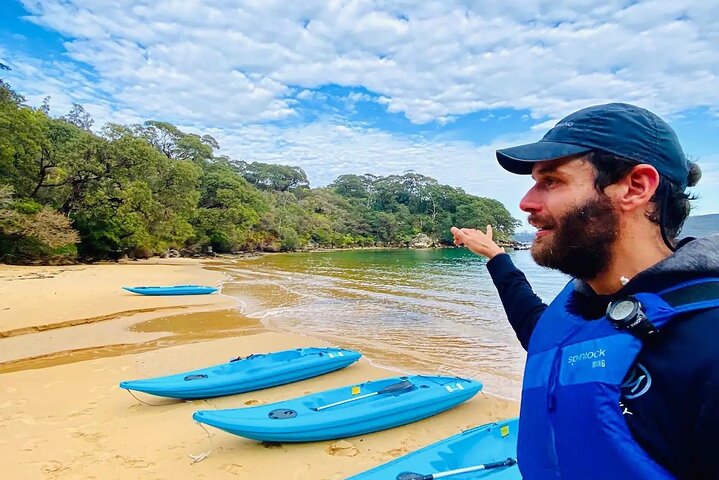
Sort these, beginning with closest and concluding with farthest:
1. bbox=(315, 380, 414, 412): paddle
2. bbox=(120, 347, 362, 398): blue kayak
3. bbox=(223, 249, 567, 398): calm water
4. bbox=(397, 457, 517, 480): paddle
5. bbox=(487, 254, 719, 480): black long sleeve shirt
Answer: bbox=(487, 254, 719, 480): black long sleeve shirt < bbox=(397, 457, 517, 480): paddle < bbox=(315, 380, 414, 412): paddle < bbox=(120, 347, 362, 398): blue kayak < bbox=(223, 249, 567, 398): calm water

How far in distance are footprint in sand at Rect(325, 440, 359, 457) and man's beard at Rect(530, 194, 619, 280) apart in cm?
399

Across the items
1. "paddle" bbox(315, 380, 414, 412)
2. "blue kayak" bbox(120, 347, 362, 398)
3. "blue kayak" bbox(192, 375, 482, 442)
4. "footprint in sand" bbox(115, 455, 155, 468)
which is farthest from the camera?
"blue kayak" bbox(120, 347, 362, 398)

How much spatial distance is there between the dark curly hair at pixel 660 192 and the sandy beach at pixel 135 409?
152 inches

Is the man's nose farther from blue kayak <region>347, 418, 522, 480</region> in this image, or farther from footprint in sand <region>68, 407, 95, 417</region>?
footprint in sand <region>68, 407, 95, 417</region>

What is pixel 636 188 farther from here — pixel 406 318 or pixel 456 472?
pixel 406 318

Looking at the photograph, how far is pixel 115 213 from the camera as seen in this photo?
2730 centimetres

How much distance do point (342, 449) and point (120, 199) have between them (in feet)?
94.5

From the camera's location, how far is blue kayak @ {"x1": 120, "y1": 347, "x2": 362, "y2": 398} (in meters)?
5.69

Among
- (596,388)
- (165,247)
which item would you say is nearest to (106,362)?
(596,388)

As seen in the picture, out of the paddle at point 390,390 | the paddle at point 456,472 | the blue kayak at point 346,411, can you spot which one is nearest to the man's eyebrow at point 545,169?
the paddle at point 456,472

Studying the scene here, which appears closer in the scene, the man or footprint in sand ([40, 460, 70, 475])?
the man

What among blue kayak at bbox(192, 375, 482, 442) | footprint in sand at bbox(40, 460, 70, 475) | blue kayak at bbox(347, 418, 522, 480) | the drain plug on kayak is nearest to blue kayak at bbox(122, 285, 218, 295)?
footprint in sand at bbox(40, 460, 70, 475)

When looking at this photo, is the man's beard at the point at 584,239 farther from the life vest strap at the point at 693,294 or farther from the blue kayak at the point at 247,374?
the blue kayak at the point at 247,374

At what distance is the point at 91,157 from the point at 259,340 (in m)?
24.2
